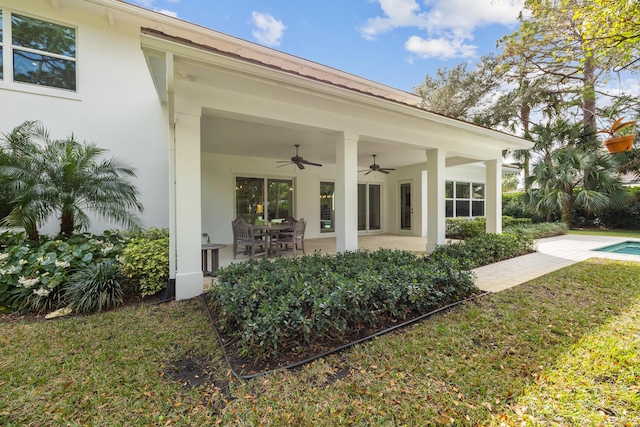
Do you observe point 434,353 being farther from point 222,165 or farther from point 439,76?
point 439,76

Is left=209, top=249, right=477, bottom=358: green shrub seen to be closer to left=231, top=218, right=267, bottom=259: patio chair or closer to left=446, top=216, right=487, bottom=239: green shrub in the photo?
left=231, top=218, right=267, bottom=259: patio chair

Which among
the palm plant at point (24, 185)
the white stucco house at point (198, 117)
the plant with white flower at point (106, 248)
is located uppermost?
the white stucco house at point (198, 117)

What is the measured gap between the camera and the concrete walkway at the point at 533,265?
4.72 m

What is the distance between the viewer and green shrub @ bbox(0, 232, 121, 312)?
142 inches

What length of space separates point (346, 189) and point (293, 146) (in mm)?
2966

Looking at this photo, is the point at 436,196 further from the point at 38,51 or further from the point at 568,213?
the point at 568,213

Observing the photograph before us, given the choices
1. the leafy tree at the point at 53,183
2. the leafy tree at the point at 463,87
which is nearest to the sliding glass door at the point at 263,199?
the leafy tree at the point at 53,183

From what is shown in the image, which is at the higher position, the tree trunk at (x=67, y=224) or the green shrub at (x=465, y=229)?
the tree trunk at (x=67, y=224)

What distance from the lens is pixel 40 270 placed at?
3777 mm

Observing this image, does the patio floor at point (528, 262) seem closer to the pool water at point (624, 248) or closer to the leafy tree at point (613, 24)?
the pool water at point (624, 248)

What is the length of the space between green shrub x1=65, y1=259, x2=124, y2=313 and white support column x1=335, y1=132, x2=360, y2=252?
3622 millimetres

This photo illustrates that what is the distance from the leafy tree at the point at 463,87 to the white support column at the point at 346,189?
38.7ft

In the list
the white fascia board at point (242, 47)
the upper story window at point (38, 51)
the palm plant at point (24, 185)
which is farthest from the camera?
the white fascia board at point (242, 47)

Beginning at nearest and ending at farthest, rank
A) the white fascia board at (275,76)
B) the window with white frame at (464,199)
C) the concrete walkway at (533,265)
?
the white fascia board at (275,76) → the concrete walkway at (533,265) → the window with white frame at (464,199)
